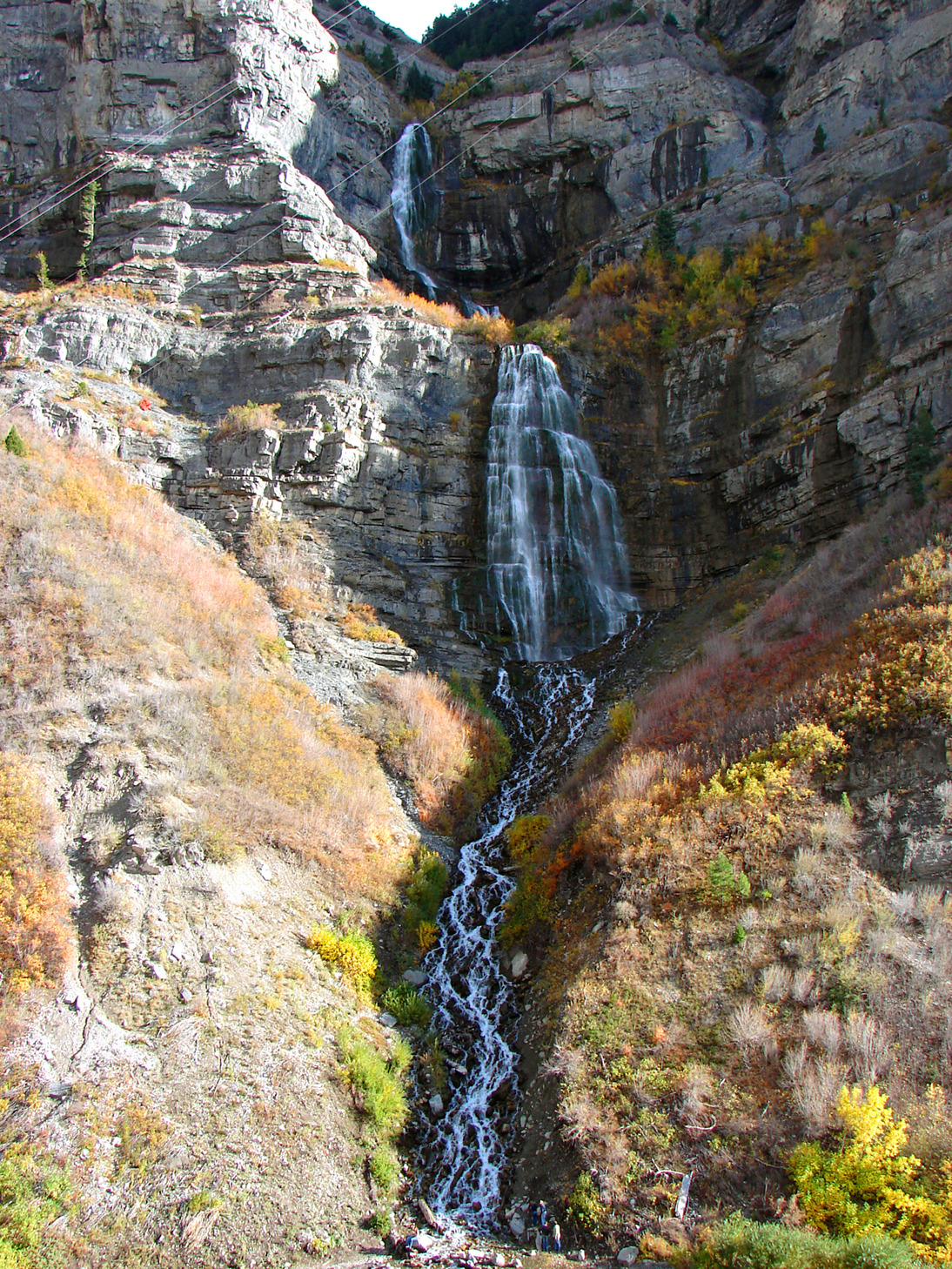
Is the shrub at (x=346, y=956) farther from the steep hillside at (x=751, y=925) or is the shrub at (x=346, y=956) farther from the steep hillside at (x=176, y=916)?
the steep hillside at (x=751, y=925)

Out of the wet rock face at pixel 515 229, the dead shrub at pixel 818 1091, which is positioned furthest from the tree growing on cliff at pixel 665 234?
the dead shrub at pixel 818 1091

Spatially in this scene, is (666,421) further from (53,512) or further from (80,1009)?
(80,1009)

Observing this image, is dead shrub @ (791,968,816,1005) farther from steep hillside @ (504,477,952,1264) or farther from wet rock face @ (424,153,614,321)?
wet rock face @ (424,153,614,321)

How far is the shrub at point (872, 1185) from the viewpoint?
22.6 ft

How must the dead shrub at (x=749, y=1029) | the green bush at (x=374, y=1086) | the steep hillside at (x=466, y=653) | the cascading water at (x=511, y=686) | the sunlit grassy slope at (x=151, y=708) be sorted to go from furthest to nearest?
the sunlit grassy slope at (x=151, y=708) → the cascading water at (x=511, y=686) → the green bush at (x=374, y=1086) → the dead shrub at (x=749, y=1029) → the steep hillside at (x=466, y=653)

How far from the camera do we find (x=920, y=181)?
27.7 m

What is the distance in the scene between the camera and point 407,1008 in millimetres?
11781

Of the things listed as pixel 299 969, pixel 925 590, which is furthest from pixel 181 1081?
pixel 925 590

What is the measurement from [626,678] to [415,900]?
940 cm

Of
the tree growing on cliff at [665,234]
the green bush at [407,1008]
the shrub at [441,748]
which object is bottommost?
the green bush at [407,1008]

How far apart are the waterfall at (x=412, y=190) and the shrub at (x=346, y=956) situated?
31242 millimetres

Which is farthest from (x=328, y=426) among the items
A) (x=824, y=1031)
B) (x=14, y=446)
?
(x=824, y=1031)

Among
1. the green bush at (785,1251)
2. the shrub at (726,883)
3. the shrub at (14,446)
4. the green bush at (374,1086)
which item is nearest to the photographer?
the green bush at (785,1251)

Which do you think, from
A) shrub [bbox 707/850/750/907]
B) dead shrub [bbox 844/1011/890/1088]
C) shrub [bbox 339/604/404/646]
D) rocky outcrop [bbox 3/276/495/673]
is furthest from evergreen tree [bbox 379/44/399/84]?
dead shrub [bbox 844/1011/890/1088]
